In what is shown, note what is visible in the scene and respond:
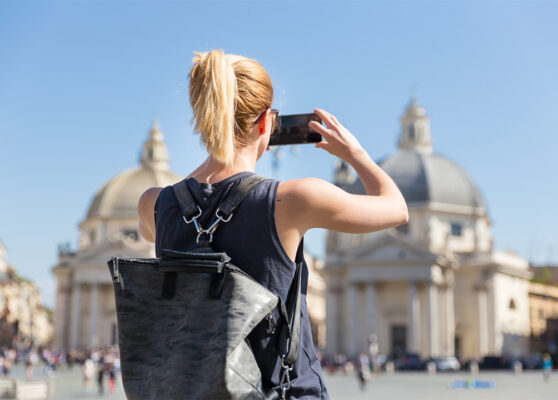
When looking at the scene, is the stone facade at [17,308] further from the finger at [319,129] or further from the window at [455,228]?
the finger at [319,129]

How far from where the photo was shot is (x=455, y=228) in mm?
80438

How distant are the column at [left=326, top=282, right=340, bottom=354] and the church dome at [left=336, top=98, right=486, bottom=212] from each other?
9.78 m

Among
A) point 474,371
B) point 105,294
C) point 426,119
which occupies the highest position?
point 426,119

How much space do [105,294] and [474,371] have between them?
1557 inches

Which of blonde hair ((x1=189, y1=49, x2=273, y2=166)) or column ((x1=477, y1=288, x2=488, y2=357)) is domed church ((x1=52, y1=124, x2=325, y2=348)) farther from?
blonde hair ((x1=189, y1=49, x2=273, y2=166))

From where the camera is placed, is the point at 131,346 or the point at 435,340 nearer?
the point at 131,346

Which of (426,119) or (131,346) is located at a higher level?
(426,119)

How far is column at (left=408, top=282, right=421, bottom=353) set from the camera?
2837 inches

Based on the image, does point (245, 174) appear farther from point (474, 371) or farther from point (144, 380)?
point (474, 371)

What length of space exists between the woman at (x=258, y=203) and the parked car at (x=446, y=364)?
209 ft

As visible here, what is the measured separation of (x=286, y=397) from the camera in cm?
254

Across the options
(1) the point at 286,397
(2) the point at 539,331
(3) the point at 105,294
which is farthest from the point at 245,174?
(2) the point at 539,331

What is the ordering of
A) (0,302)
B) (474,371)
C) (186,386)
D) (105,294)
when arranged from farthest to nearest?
1. (0,302)
2. (105,294)
3. (474,371)
4. (186,386)

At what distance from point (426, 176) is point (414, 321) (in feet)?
50.4
